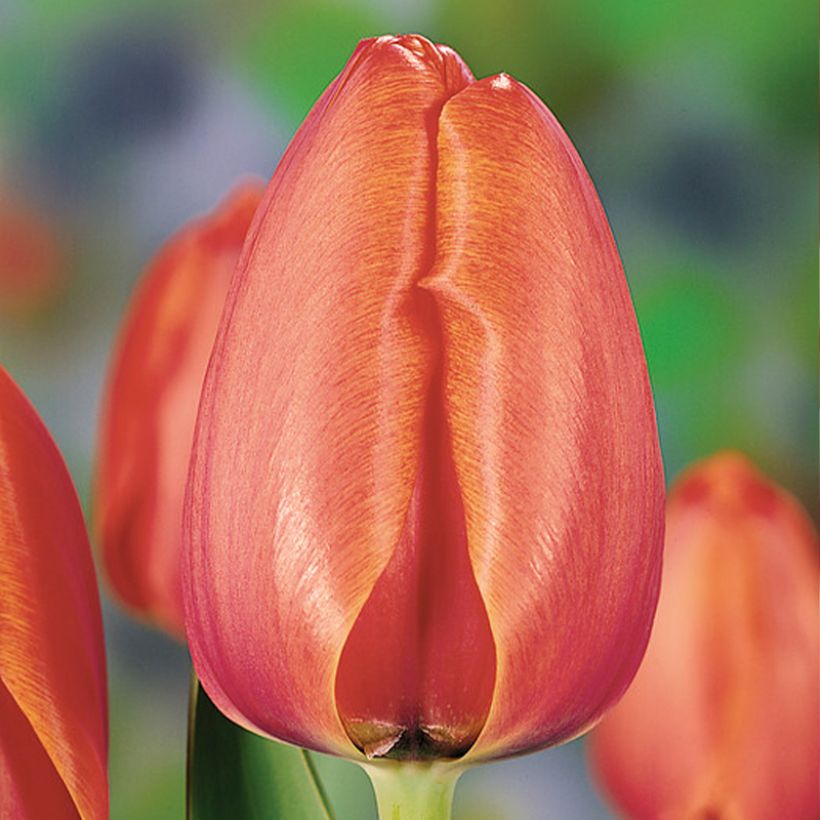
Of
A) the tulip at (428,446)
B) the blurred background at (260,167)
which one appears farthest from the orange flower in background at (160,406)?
the tulip at (428,446)

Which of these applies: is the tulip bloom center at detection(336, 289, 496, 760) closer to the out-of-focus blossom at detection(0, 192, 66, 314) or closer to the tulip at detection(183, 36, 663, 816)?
the tulip at detection(183, 36, 663, 816)

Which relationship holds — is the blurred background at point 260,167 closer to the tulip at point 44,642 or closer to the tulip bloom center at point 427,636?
the tulip at point 44,642

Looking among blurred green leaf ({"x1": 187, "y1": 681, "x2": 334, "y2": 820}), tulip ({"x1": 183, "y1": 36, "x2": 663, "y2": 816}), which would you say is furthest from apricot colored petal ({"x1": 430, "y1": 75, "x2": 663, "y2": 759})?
blurred green leaf ({"x1": 187, "y1": 681, "x2": 334, "y2": 820})

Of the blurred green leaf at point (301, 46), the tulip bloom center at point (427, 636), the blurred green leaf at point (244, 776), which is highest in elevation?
the blurred green leaf at point (301, 46)

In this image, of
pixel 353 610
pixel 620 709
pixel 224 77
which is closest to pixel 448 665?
pixel 353 610

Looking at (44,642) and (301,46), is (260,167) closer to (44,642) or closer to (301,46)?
(301,46)

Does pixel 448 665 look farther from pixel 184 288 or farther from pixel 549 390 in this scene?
pixel 184 288

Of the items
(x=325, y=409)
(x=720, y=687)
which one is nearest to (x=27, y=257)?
(x=325, y=409)

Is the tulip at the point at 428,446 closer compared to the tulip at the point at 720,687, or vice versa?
the tulip at the point at 428,446
